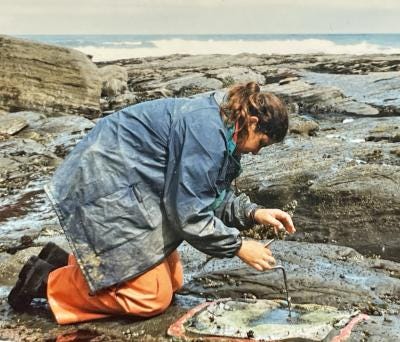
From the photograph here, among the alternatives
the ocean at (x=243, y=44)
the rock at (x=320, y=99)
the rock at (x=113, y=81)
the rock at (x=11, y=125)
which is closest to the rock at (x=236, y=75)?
the rock at (x=320, y=99)

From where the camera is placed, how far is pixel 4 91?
1770 cm

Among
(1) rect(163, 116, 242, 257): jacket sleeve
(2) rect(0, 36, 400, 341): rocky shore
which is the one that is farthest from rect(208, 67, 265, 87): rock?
(1) rect(163, 116, 242, 257): jacket sleeve

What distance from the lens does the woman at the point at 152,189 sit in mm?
3977

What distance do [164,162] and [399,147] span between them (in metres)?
6.49

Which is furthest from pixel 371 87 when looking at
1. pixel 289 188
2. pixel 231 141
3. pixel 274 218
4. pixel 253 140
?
pixel 231 141

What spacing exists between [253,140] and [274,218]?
0.62 m

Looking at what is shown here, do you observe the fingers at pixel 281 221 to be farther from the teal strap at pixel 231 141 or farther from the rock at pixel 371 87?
the rock at pixel 371 87

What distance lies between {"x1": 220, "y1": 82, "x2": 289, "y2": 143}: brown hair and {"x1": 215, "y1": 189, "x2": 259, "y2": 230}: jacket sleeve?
65 cm

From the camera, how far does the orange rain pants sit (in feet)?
14.1

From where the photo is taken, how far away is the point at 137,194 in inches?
163

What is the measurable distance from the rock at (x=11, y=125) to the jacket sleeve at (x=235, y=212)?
10.5 meters

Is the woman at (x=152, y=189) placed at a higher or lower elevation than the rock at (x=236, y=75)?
higher

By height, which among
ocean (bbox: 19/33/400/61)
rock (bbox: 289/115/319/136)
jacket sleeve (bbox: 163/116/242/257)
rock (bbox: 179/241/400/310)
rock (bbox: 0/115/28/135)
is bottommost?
ocean (bbox: 19/33/400/61)

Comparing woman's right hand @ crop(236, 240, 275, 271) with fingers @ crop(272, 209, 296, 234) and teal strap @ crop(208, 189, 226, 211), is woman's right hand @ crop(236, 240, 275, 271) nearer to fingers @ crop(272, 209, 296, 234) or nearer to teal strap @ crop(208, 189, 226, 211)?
→ fingers @ crop(272, 209, 296, 234)
